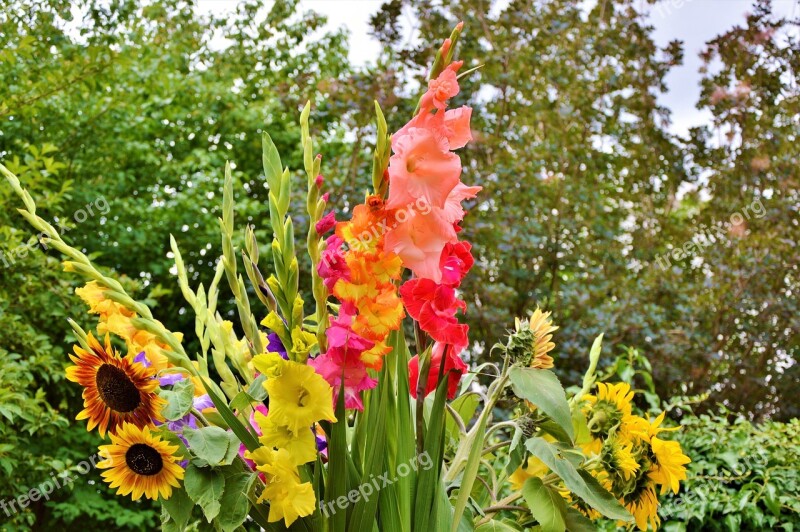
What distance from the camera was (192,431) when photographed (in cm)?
87

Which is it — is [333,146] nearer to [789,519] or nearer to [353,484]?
[789,519]

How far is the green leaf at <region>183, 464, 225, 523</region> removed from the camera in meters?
0.83

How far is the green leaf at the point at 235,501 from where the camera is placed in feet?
2.79

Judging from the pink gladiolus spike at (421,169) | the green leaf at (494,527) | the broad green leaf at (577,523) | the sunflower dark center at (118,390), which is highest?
the pink gladiolus spike at (421,169)

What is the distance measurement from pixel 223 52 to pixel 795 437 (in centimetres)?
636

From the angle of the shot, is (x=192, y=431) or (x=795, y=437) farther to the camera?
(x=795, y=437)

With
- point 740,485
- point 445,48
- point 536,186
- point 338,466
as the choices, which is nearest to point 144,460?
point 338,466

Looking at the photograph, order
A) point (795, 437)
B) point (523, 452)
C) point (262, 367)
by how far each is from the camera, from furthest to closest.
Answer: point (795, 437) → point (523, 452) → point (262, 367)

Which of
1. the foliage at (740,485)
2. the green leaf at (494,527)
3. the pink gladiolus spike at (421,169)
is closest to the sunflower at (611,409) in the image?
the green leaf at (494,527)

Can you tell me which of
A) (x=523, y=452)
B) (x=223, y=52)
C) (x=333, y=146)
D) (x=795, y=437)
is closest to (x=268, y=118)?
(x=333, y=146)

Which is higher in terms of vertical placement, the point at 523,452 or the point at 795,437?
the point at 795,437

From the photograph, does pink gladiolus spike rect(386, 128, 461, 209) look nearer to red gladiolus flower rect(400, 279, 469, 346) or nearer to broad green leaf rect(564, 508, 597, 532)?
red gladiolus flower rect(400, 279, 469, 346)

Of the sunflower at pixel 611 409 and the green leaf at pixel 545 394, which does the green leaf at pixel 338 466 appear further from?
the sunflower at pixel 611 409

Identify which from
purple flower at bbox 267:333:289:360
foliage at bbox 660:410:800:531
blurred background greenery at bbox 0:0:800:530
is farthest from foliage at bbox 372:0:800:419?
purple flower at bbox 267:333:289:360
